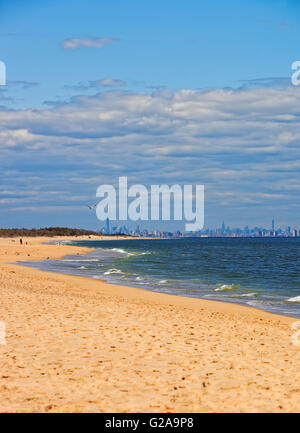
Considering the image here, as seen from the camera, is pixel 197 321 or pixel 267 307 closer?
pixel 197 321

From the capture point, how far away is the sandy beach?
26.6 feet

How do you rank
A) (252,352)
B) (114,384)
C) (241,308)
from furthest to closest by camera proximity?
(241,308) < (252,352) < (114,384)

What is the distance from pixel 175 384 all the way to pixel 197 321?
8.31m

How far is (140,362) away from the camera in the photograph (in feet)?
34.7

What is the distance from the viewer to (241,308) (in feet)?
76.8

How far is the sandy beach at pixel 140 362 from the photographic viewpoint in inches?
320

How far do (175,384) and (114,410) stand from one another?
1.70 meters

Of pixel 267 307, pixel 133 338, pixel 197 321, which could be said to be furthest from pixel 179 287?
pixel 133 338
